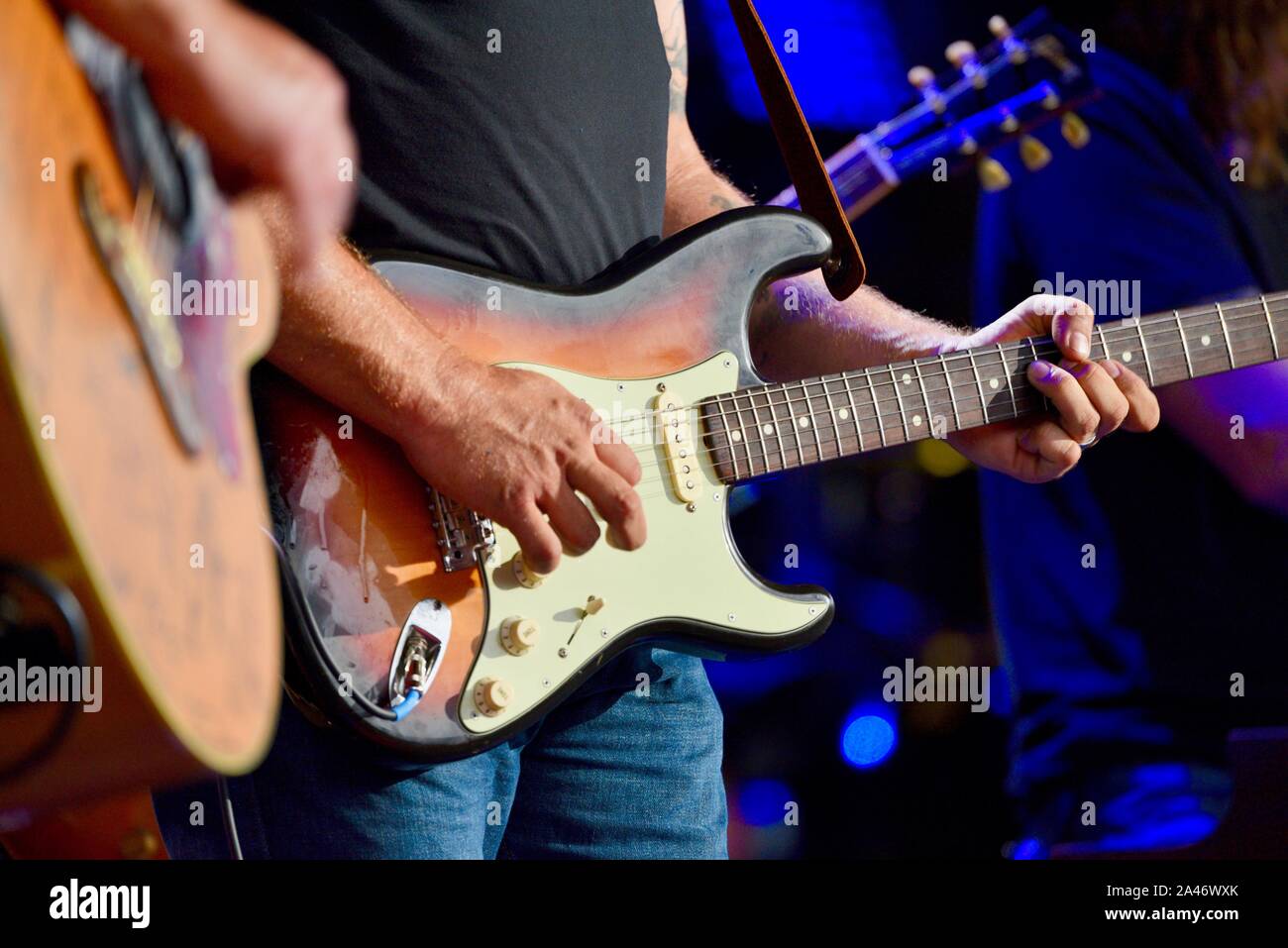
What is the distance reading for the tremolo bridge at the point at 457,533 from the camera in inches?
37.0

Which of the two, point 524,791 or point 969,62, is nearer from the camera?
point 524,791

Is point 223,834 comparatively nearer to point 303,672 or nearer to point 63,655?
point 303,672

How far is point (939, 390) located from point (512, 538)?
1.60 ft

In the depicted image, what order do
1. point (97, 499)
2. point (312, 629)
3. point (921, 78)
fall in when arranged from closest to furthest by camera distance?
point (97, 499)
point (312, 629)
point (921, 78)

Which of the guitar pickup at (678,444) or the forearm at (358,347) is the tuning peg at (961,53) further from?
the forearm at (358,347)

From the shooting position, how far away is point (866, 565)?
5.11 feet

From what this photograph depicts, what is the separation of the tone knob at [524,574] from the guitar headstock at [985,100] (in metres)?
0.78

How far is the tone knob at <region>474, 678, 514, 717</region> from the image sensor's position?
937 mm

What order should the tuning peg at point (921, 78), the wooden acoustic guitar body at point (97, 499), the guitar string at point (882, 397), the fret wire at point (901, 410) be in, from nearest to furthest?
the wooden acoustic guitar body at point (97, 499)
the guitar string at point (882, 397)
the fret wire at point (901, 410)
the tuning peg at point (921, 78)

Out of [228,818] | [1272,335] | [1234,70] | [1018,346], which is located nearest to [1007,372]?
[1018,346]

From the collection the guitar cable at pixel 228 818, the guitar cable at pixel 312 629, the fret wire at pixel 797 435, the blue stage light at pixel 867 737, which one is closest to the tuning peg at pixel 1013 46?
the fret wire at pixel 797 435

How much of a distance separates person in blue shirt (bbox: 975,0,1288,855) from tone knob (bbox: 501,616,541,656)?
0.84 meters

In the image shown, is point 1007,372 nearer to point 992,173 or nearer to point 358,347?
point 992,173

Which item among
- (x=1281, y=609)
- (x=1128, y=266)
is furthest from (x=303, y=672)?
(x=1281, y=609)
